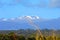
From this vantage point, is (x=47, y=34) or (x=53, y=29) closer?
(x=53, y=29)

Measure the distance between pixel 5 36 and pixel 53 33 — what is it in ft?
36.7

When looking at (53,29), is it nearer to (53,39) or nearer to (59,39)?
(53,39)

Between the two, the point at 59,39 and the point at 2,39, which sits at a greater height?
the point at 2,39

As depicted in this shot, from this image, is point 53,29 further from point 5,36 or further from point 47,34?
point 5,36

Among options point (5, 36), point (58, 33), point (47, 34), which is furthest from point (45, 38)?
point (5, 36)

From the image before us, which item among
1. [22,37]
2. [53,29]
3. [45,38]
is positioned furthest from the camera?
[22,37]

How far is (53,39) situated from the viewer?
268 inches

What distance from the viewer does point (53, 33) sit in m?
6.60

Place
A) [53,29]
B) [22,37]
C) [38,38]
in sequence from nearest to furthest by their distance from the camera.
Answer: [53,29], [38,38], [22,37]

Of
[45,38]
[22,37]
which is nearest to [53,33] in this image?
[45,38]

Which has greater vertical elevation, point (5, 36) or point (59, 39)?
point (5, 36)

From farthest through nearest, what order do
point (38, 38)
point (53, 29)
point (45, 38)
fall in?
point (45, 38), point (38, 38), point (53, 29)

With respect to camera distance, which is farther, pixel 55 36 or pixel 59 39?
pixel 59 39

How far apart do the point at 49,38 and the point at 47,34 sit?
0.61m
